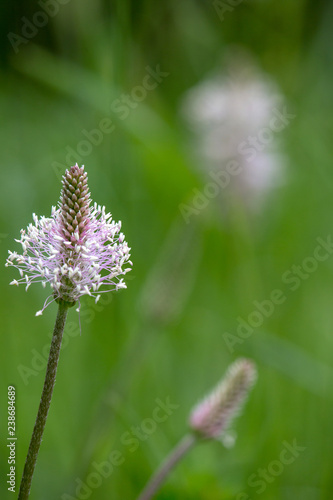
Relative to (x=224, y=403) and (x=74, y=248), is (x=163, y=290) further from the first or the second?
(x=74, y=248)

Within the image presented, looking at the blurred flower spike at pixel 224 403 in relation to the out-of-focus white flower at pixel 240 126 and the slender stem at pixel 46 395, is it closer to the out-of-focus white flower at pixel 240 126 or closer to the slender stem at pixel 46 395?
the slender stem at pixel 46 395

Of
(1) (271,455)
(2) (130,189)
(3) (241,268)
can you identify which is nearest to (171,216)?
(3) (241,268)

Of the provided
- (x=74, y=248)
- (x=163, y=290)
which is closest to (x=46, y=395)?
(x=74, y=248)

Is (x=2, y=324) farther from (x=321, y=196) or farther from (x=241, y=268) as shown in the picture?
(x=321, y=196)

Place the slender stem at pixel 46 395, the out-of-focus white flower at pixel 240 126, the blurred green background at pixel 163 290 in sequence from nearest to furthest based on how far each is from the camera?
the slender stem at pixel 46 395, the blurred green background at pixel 163 290, the out-of-focus white flower at pixel 240 126

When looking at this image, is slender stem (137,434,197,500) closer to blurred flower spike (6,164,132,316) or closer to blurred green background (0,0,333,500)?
blurred green background (0,0,333,500)

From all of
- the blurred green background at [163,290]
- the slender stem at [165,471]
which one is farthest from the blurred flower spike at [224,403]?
the blurred green background at [163,290]
